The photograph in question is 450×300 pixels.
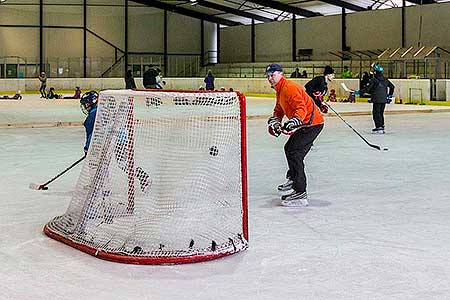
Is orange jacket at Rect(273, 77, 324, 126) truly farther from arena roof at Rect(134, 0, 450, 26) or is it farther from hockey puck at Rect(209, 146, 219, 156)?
arena roof at Rect(134, 0, 450, 26)

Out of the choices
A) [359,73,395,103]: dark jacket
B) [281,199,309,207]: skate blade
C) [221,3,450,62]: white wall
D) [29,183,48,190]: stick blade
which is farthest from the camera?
[221,3,450,62]: white wall

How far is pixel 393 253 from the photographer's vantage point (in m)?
5.29

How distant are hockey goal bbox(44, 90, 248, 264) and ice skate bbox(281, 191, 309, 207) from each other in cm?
114

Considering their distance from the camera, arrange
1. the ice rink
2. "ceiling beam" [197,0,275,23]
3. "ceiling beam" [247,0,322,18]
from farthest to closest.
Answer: "ceiling beam" [197,0,275,23] < "ceiling beam" [247,0,322,18] < the ice rink

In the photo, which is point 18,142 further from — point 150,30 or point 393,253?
point 150,30

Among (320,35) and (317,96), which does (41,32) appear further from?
(317,96)

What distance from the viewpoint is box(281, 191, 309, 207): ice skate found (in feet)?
23.6

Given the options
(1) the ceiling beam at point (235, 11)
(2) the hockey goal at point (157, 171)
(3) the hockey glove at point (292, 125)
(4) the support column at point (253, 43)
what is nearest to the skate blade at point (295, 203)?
(3) the hockey glove at point (292, 125)

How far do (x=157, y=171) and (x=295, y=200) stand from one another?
6.18 feet

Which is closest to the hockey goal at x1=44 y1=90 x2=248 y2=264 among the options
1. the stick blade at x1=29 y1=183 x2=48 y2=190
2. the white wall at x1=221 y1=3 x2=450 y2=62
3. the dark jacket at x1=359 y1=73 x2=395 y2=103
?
the stick blade at x1=29 y1=183 x2=48 y2=190

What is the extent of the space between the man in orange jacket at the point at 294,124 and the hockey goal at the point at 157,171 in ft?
3.46

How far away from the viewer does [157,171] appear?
5816 mm

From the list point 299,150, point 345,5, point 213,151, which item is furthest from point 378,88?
point 345,5

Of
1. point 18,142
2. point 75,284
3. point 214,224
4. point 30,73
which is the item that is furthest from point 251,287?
point 30,73
